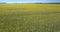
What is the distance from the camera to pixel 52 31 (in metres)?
0.53

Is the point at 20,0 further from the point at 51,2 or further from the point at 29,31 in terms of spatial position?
the point at 29,31

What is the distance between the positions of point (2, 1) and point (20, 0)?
26 cm

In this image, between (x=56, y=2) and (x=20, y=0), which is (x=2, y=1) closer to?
(x=20, y=0)

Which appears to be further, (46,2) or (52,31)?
(46,2)

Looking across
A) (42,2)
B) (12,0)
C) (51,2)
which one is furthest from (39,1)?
(12,0)

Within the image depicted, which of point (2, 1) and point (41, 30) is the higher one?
point (2, 1)

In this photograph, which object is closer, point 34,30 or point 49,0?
point 34,30

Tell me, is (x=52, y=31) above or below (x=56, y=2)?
below

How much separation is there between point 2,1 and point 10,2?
0.38ft

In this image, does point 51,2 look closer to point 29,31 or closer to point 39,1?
point 39,1

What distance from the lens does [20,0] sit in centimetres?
175

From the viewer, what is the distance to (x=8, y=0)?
69.1 inches

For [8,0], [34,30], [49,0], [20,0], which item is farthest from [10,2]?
[34,30]

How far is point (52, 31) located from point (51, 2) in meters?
1.31
